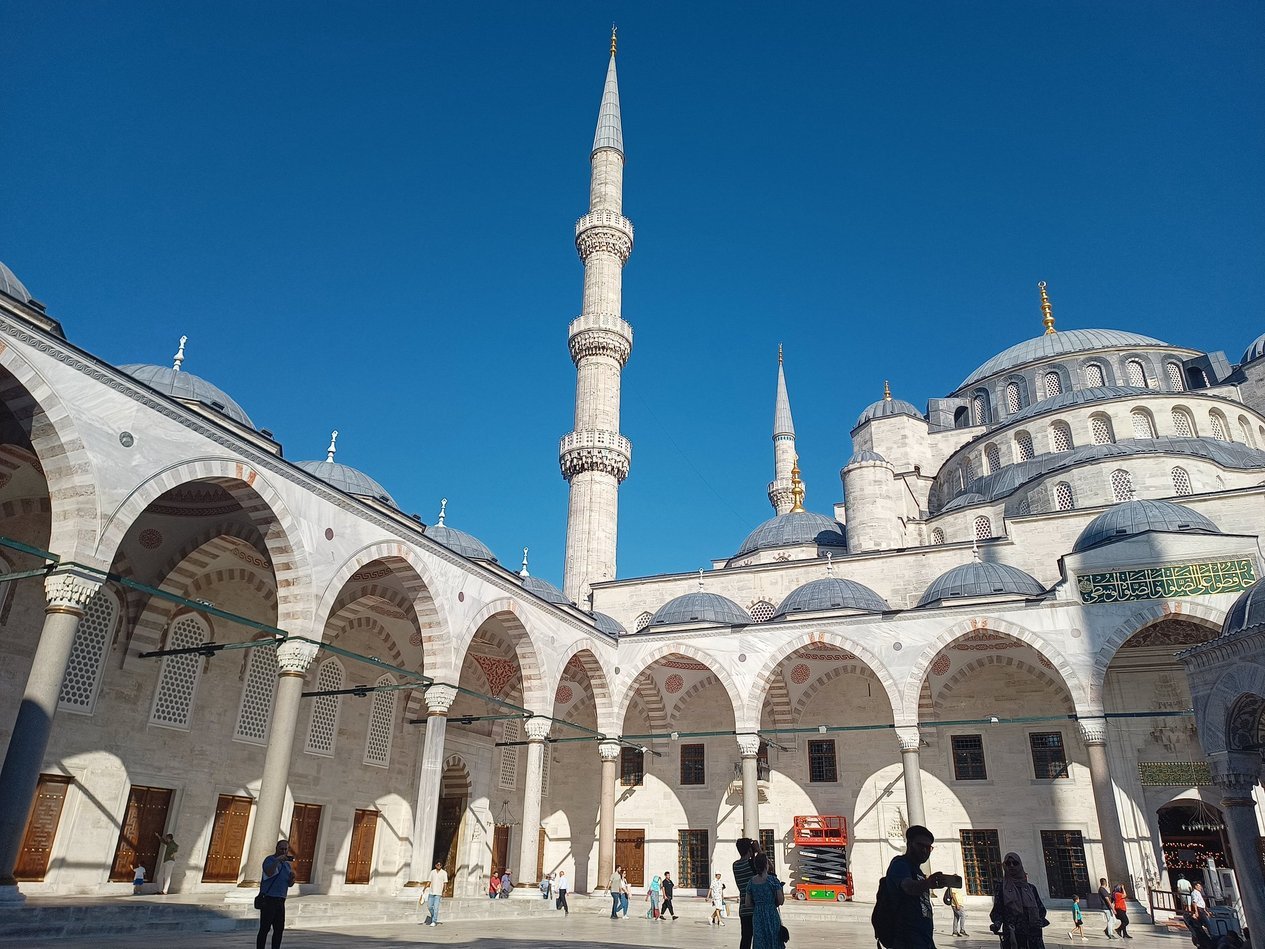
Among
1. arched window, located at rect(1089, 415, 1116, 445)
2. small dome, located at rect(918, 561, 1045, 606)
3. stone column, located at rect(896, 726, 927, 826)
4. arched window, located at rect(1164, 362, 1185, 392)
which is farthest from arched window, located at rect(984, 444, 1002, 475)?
stone column, located at rect(896, 726, 927, 826)

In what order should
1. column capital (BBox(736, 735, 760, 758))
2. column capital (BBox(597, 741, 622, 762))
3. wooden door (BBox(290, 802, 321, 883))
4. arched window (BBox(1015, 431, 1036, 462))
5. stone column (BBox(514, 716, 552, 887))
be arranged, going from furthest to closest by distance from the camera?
arched window (BBox(1015, 431, 1036, 462)) → column capital (BBox(597, 741, 622, 762)) → column capital (BBox(736, 735, 760, 758)) → stone column (BBox(514, 716, 552, 887)) → wooden door (BBox(290, 802, 321, 883))

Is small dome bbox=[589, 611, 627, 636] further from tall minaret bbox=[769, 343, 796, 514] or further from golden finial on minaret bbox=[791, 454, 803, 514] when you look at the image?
tall minaret bbox=[769, 343, 796, 514]

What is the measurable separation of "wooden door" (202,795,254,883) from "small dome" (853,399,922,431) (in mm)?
18763

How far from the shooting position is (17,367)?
7227mm

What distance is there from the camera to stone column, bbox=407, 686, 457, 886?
430 inches

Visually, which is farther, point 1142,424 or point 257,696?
point 1142,424

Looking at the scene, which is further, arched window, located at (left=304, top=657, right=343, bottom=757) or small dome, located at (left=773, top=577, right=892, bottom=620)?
→ small dome, located at (left=773, top=577, right=892, bottom=620)

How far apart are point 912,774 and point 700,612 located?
5006mm

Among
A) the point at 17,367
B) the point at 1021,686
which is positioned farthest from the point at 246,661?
the point at 1021,686

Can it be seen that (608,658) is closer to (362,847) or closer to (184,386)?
(362,847)

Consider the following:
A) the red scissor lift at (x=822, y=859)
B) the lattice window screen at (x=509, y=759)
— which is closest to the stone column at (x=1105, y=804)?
the red scissor lift at (x=822, y=859)

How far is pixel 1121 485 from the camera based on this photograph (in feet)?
57.6

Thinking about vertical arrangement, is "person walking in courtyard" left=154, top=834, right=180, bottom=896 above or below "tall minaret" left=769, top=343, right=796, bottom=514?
below

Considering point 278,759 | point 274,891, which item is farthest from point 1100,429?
point 274,891
